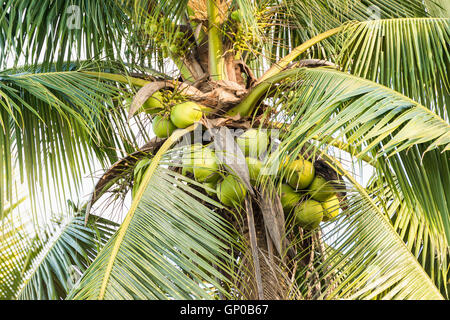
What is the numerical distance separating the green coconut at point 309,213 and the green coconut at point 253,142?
1.09 ft

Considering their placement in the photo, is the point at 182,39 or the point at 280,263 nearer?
the point at 280,263

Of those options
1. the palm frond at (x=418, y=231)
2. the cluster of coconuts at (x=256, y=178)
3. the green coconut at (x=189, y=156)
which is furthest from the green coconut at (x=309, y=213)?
the green coconut at (x=189, y=156)

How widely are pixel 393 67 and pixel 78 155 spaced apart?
1.82m

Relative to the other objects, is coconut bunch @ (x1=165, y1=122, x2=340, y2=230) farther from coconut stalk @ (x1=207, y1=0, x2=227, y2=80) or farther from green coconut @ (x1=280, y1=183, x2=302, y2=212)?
coconut stalk @ (x1=207, y1=0, x2=227, y2=80)

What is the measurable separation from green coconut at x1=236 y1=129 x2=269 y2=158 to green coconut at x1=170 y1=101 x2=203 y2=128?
0.78 ft

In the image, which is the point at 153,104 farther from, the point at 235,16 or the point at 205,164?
the point at 235,16

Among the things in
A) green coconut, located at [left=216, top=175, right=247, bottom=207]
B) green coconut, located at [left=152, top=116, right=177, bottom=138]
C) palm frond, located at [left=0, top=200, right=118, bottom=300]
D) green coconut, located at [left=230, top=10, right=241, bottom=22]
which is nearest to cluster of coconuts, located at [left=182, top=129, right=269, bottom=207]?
green coconut, located at [left=216, top=175, right=247, bottom=207]

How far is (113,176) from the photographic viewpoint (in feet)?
8.66

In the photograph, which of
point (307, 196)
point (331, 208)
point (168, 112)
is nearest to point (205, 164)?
point (168, 112)

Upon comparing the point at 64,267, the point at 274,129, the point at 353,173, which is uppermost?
the point at 274,129

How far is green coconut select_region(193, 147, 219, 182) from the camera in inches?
90.1

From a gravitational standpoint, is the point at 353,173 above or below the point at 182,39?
below
